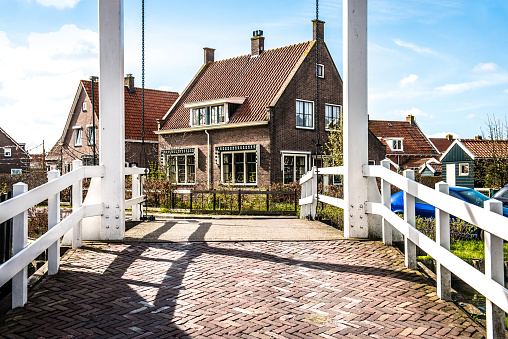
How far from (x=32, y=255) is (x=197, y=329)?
1.80 metres

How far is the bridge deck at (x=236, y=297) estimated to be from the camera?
382 centimetres

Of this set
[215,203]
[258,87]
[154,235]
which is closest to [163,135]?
[258,87]

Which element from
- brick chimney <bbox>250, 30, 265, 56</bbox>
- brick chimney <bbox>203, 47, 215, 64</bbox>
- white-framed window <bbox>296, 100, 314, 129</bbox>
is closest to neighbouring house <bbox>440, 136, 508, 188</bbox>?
white-framed window <bbox>296, 100, 314, 129</bbox>

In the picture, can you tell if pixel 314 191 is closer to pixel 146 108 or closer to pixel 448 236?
pixel 448 236

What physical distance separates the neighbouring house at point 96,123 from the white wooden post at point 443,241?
3395 cm

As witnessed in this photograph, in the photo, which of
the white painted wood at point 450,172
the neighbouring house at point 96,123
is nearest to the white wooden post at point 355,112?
the neighbouring house at point 96,123

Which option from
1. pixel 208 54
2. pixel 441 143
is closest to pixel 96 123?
pixel 208 54

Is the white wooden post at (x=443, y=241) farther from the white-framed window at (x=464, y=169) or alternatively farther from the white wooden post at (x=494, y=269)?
the white-framed window at (x=464, y=169)

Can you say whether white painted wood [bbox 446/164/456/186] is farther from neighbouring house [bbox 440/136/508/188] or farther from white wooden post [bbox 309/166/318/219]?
white wooden post [bbox 309/166/318/219]

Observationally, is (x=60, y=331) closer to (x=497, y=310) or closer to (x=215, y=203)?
(x=497, y=310)

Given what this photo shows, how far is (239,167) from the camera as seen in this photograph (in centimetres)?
2903

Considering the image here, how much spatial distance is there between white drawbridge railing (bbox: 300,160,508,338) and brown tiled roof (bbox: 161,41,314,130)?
21.7 meters

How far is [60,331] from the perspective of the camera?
3787mm

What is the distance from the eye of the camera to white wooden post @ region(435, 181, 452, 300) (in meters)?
4.57
